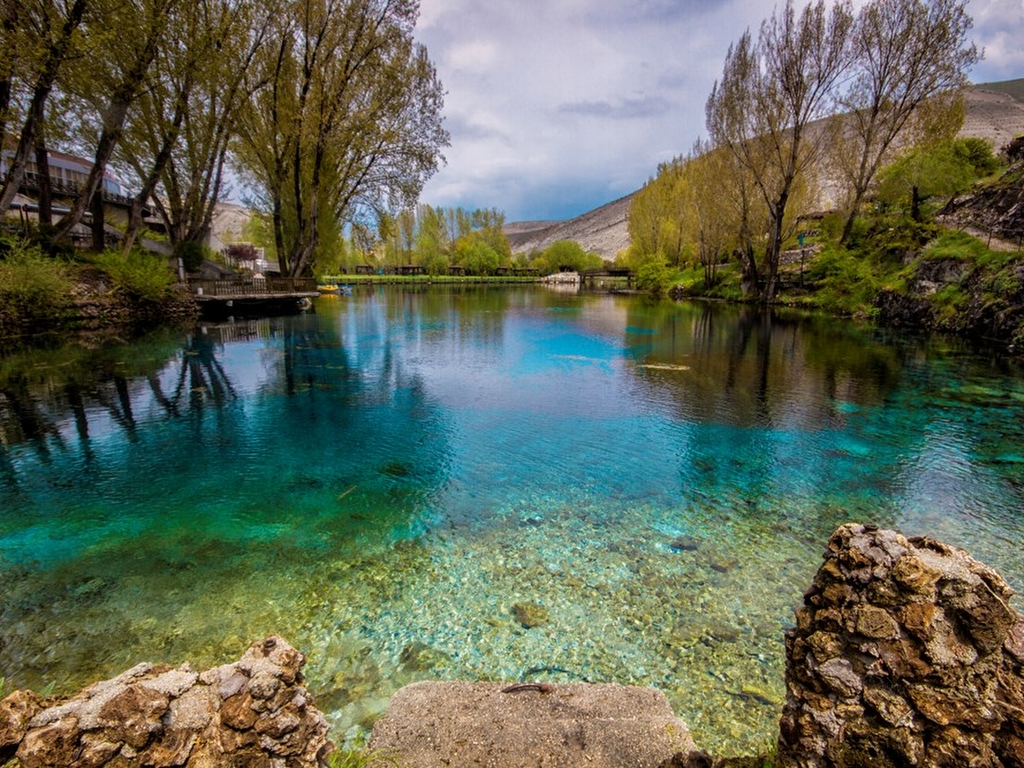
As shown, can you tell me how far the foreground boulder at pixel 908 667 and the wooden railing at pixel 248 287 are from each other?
33574 mm

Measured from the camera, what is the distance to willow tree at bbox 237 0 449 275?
97.7 feet

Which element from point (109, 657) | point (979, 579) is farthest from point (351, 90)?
point (979, 579)

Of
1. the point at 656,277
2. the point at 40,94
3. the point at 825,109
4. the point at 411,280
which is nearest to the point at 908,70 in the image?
the point at 825,109

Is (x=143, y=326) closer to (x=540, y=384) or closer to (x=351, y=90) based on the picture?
(x=351, y=90)

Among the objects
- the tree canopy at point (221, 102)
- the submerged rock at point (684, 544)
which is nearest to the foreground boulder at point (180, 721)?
the submerged rock at point (684, 544)

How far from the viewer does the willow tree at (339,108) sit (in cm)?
2978

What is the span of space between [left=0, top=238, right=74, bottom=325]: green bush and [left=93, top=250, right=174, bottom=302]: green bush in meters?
2.53

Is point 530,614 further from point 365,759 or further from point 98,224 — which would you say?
point 98,224

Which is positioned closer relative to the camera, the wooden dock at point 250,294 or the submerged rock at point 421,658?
the submerged rock at point 421,658

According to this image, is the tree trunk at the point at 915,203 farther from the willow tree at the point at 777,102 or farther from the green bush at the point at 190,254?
the green bush at the point at 190,254

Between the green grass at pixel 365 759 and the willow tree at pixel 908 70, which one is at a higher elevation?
the willow tree at pixel 908 70

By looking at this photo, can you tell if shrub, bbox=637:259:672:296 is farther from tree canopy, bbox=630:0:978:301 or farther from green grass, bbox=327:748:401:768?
green grass, bbox=327:748:401:768

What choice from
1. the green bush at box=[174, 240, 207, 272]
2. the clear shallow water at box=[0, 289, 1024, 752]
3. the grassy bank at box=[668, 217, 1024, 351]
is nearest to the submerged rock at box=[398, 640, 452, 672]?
the clear shallow water at box=[0, 289, 1024, 752]

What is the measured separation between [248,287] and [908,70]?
43925 mm
